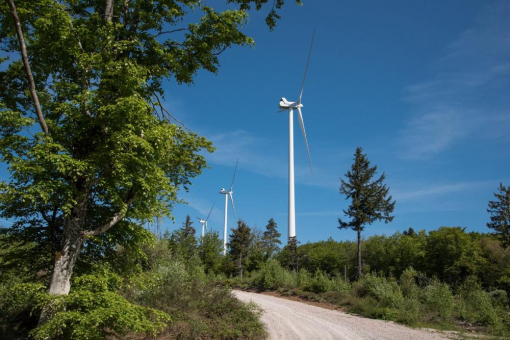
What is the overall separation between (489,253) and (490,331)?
26265 mm

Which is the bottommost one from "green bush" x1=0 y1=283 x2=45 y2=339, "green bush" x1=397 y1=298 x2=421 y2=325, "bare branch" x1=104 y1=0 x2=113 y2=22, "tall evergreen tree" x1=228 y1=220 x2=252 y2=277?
"green bush" x1=0 y1=283 x2=45 y2=339

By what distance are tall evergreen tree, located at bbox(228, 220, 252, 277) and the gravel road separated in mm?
29033

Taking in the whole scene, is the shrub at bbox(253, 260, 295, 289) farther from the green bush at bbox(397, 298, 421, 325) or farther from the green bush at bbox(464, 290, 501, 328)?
the green bush at bbox(464, 290, 501, 328)

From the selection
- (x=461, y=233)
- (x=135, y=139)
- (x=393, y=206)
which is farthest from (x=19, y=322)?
(x=461, y=233)

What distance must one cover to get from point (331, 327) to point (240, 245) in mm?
33679

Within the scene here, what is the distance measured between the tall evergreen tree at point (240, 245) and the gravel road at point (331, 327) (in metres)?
29.0

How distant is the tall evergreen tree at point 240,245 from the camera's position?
4759 centimetres

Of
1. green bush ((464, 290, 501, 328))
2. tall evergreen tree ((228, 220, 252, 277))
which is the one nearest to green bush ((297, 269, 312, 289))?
green bush ((464, 290, 501, 328))

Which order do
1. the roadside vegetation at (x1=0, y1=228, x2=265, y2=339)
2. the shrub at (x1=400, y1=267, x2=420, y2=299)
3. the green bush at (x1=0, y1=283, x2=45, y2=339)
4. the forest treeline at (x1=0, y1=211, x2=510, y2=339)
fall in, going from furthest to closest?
the shrub at (x1=400, y1=267, x2=420, y2=299)
the green bush at (x1=0, y1=283, x2=45, y2=339)
the forest treeline at (x1=0, y1=211, x2=510, y2=339)
the roadside vegetation at (x1=0, y1=228, x2=265, y2=339)

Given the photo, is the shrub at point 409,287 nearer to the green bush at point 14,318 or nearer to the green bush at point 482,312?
the green bush at point 482,312

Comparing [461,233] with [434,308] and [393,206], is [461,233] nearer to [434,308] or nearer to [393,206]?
[393,206]

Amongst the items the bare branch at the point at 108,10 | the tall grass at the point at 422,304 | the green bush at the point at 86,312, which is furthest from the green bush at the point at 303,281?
the bare branch at the point at 108,10

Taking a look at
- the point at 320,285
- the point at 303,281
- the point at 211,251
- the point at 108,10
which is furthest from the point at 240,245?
the point at 108,10

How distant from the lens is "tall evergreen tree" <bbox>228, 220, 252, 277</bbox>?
47.6 metres
